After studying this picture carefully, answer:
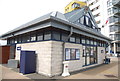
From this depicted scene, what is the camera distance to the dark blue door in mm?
7414

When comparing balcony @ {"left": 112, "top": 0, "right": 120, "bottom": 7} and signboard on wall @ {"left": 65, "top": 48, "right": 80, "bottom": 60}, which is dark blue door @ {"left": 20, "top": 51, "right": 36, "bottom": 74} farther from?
balcony @ {"left": 112, "top": 0, "right": 120, "bottom": 7}

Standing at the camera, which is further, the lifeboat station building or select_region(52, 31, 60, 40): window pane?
select_region(52, 31, 60, 40): window pane

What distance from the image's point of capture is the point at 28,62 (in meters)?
7.55

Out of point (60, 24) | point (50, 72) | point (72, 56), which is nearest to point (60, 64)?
point (50, 72)

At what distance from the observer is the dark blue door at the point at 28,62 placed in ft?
24.3

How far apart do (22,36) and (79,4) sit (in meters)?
42.8

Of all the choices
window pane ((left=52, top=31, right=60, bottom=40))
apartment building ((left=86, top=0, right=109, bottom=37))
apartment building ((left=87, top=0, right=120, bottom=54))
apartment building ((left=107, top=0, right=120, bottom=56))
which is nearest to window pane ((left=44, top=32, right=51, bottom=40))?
window pane ((left=52, top=31, right=60, bottom=40))

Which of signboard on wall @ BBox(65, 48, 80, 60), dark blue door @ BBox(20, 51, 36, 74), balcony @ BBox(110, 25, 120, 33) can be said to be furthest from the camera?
balcony @ BBox(110, 25, 120, 33)

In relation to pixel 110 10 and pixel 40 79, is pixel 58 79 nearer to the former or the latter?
pixel 40 79

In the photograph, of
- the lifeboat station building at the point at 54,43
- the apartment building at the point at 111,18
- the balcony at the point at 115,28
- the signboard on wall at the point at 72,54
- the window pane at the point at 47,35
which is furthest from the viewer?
the apartment building at the point at 111,18

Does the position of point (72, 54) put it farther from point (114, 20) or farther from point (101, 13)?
point (101, 13)

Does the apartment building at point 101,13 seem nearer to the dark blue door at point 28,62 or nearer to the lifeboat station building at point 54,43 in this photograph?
the lifeboat station building at point 54,43

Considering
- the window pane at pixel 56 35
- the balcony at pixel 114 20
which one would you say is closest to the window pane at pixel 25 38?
the window pane at pixel 56 35

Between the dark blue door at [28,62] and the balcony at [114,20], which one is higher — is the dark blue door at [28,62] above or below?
below
